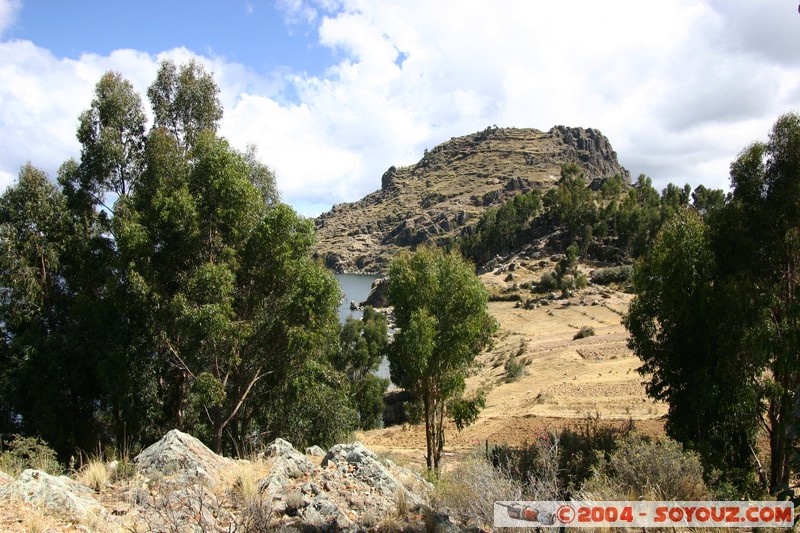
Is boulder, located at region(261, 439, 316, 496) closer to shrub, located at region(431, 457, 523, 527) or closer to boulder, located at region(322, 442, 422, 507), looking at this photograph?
boulder, located at region(322, 442, 422, 507)

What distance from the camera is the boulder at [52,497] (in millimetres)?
5973

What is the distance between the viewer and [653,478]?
770 centimetres

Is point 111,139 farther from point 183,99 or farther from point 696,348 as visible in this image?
point 696,348

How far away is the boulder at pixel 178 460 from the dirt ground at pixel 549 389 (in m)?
9.69

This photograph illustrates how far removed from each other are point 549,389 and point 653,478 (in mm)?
22539

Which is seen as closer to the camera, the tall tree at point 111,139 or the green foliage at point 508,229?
the tall tree at point 111,139

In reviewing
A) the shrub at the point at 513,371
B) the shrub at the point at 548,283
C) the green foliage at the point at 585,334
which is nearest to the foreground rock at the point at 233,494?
the shrub at the point at 513,371

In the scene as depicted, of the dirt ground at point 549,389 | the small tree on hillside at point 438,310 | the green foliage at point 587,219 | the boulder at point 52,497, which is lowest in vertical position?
the dirt ground at point 549,389

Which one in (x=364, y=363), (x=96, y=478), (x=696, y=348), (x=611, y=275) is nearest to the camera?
(x=96, y=478)

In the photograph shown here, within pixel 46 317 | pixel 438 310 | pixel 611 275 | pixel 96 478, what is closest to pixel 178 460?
pixel 96 478

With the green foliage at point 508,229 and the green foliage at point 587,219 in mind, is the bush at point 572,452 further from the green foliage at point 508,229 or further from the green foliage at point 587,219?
the green foliage at point 508,229

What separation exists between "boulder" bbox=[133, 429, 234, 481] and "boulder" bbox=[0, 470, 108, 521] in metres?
1.26

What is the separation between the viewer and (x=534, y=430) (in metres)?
21.2

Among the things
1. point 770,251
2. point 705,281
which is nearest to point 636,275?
point 705,281
